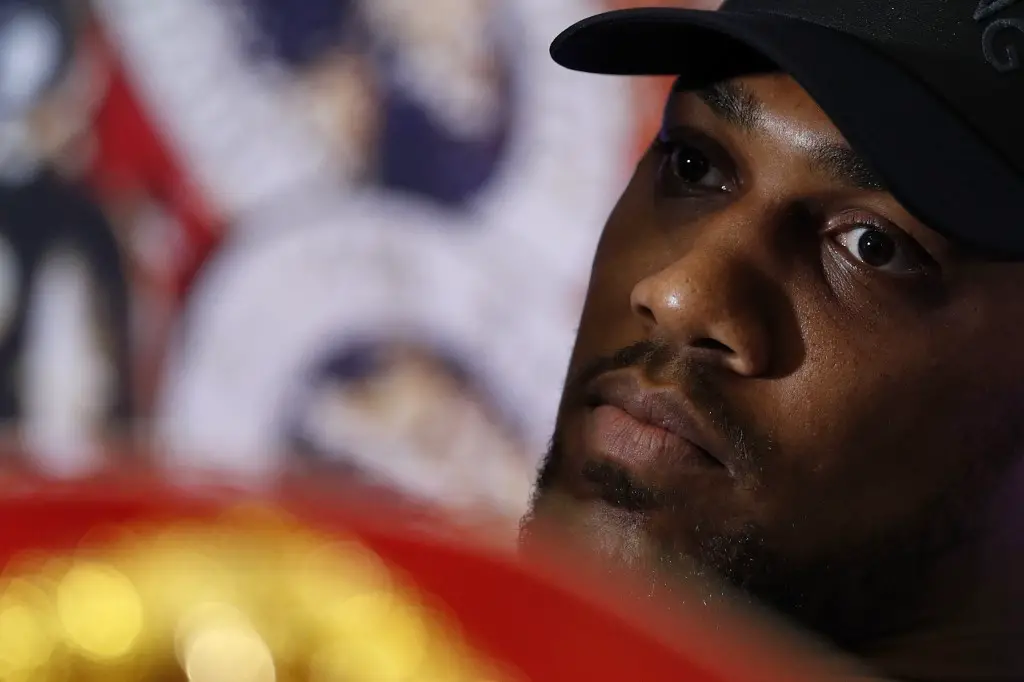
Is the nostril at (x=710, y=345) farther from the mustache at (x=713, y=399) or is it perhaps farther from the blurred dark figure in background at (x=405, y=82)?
the blurred dark figure in background at (x=405, y=82)


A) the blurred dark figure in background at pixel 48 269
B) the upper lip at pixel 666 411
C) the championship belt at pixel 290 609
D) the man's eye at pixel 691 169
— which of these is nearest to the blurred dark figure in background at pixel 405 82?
the blurred dark figure in background at pixel 48 269

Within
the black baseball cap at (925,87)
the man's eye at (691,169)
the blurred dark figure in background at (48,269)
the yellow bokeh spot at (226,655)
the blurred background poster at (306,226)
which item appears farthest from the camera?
the blurred dark figure in background at (48,269)

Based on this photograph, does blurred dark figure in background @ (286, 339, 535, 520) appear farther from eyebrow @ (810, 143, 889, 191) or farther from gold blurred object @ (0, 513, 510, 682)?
gold blurred object @ (0, 513, 510, 682)

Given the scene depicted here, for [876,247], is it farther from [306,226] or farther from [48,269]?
[48,269]

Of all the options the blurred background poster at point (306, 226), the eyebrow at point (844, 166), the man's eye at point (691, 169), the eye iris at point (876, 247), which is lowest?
→ the eye iris at point (876, 247)

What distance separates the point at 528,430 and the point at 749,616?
4.05 feet

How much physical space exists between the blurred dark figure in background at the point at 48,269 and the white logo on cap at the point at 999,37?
138 cm

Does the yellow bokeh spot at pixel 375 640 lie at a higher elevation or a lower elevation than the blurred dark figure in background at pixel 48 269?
lower

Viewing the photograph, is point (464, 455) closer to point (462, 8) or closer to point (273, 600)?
point (462, 8)

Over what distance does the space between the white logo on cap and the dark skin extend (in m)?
0.10

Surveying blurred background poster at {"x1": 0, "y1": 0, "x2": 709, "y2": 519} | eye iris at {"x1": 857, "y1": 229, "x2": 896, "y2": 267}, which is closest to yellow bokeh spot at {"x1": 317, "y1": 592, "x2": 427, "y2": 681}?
eye iris at {"x1": 857, "y1": 229, "x2": 896, "y2": 267}

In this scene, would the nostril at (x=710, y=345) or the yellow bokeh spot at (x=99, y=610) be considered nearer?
the yellow bokeh spot at (x=99, y=610)

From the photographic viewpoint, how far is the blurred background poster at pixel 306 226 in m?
1.57

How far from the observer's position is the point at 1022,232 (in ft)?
2.10
